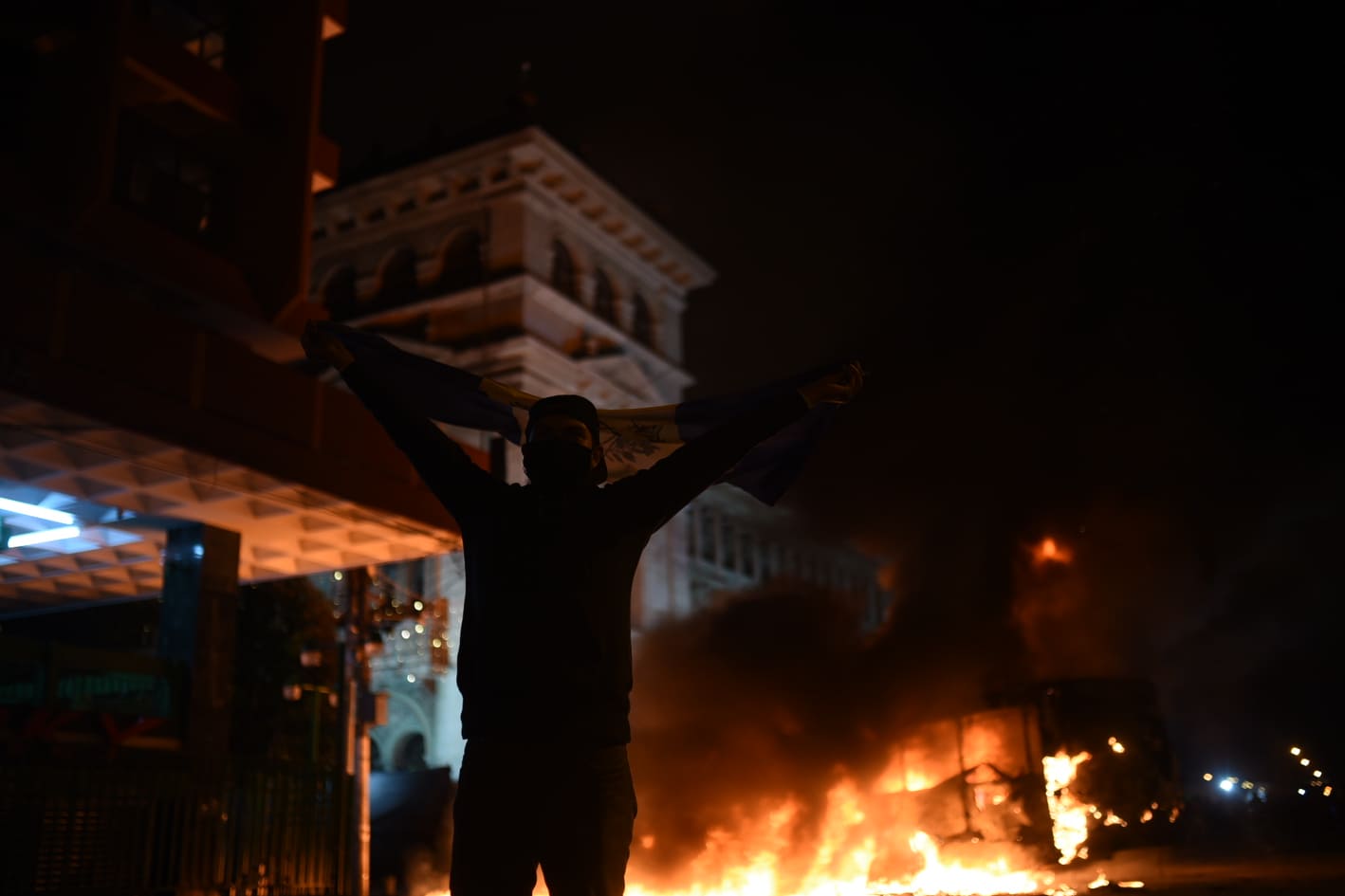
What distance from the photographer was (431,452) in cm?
345

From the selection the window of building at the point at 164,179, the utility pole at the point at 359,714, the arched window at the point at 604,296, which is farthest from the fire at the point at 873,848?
the arched window at the point at 604,296

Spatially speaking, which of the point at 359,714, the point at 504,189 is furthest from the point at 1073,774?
the point at 504,189

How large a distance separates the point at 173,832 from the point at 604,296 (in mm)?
28958

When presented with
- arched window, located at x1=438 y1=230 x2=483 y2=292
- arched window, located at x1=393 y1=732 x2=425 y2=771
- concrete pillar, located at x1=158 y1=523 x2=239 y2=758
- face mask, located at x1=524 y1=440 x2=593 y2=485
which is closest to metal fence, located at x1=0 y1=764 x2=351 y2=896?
concrete pillar, located at x1=158 y1=523 x2=239 y2=758

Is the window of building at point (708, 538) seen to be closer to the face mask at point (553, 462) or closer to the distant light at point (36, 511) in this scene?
the distant light at point (36, 511)

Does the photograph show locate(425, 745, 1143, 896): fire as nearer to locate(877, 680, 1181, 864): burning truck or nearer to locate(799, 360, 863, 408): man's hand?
locate(877, 680, 1181, 864): burning truck

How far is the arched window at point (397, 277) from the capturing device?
131 feet

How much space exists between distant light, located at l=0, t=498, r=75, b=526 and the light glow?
22 centimetres

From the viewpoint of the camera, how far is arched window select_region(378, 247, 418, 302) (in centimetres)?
3991

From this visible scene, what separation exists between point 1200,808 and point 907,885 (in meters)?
14.8

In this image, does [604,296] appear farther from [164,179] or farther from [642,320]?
[164,179]

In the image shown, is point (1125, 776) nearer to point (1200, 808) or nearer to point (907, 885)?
point (907, 885)

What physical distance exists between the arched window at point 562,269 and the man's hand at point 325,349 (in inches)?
1380

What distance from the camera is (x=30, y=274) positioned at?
39.4 ft
